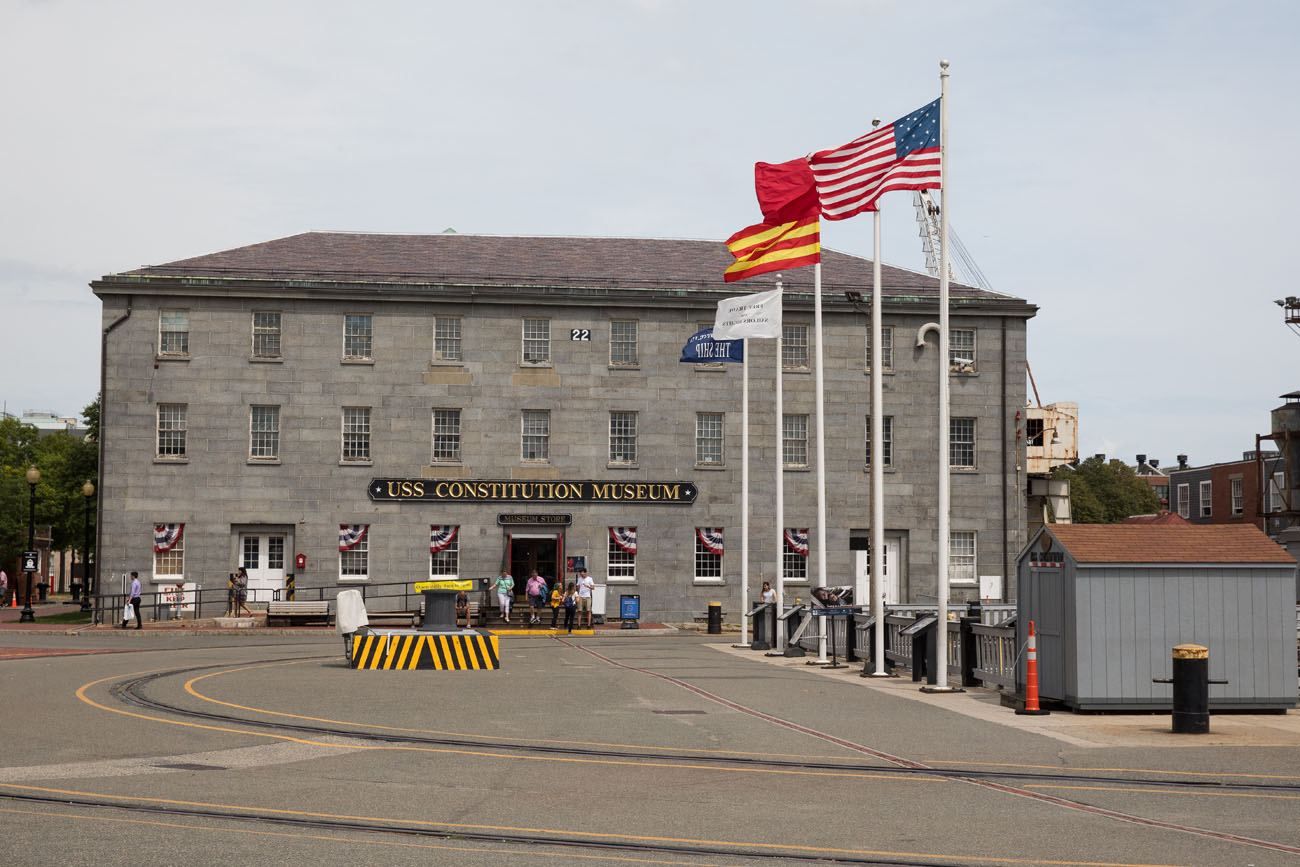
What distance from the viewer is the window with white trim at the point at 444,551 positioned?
5016 centimetres

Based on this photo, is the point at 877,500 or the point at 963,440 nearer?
the point at 877,500

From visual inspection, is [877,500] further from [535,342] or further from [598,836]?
[535,342]

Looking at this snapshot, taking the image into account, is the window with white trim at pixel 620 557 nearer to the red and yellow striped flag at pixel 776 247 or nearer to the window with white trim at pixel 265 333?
the window with white trim at pixel 265 333

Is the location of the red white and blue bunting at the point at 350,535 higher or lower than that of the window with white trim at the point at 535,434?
lower

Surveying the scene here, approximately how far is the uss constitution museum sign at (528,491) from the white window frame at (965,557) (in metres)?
9.65

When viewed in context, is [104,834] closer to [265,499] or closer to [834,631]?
[834,631]

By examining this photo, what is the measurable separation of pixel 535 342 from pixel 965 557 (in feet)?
56.5

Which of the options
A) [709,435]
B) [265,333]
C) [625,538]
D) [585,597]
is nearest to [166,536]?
[265,333]

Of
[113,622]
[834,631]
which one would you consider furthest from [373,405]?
[834,631]

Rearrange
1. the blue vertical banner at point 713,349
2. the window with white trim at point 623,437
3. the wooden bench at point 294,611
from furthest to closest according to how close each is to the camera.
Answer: the window with white trim at point 623,437 → the wooden bench at point 294,611 → the blue vertical banner at point 713,349

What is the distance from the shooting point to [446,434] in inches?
1998

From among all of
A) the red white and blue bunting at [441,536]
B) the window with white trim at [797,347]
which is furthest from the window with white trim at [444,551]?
the window with white trim at [797,347]

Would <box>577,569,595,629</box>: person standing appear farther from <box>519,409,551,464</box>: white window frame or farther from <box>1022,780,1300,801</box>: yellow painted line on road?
<box>1022,780,1300,801</box>: yellow painted line on road

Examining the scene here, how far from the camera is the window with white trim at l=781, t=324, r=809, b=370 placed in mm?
52184
